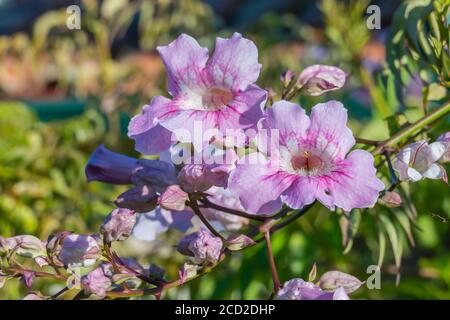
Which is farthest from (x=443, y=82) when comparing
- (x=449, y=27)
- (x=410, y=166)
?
(x=410, y=166)

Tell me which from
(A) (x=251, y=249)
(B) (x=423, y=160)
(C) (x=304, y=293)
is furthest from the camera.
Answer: (A) (x=251, y=249)

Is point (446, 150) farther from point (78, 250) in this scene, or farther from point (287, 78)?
point (78, 250)

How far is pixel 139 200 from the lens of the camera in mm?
801

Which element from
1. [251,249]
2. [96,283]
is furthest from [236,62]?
[251,249]

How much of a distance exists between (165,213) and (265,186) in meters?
0.23

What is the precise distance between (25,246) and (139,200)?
0.40ft

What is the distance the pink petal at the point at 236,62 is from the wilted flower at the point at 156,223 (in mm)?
192

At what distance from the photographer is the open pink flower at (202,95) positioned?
771mm

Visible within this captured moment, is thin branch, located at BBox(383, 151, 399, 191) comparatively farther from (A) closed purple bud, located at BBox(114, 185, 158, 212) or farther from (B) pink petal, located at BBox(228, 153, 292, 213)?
(A) closed purple bud, located at BBox(114, 185, 158, 212)

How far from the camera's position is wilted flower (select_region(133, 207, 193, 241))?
931 millimetres

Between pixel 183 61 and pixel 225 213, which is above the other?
pixel 183 61

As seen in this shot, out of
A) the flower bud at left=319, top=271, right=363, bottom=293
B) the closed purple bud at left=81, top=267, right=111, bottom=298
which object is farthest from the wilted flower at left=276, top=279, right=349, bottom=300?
the closed purple bud at left=81, top=267, right=111, bottom=298

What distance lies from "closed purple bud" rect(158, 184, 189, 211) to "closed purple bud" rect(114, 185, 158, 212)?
20 mm

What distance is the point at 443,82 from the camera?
0.93 m
